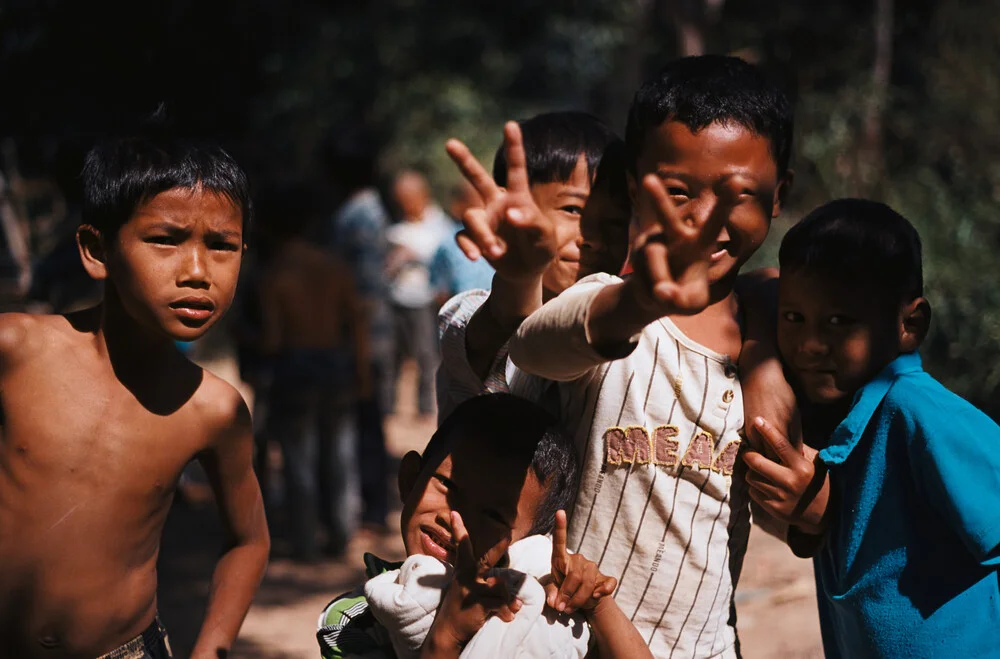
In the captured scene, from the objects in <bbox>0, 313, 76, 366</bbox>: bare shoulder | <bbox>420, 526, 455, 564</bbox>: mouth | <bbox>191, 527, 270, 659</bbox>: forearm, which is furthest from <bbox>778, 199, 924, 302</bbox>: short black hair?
<bbox>0, 313, 76, 366</bbox>: bare shoulder

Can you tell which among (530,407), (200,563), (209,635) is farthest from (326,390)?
(530,407)

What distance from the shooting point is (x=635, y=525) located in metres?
1.86

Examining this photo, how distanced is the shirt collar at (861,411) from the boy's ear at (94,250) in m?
1.39

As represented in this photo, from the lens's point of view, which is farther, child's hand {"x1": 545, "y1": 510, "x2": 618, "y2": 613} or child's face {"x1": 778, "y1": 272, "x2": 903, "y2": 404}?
child's face {"x1": 778, "y1": 272, "x2": 903, "y2": 404}

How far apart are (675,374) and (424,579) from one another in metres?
0.55

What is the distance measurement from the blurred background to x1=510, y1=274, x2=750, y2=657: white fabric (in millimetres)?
1088

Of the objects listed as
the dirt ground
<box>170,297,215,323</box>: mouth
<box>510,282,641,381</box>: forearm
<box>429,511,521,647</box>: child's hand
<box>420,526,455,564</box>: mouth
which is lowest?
the dirt ground

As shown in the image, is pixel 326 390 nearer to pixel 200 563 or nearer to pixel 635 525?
pixel 200 563

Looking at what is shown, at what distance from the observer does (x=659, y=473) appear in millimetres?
1840

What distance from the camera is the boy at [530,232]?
5.07 feet

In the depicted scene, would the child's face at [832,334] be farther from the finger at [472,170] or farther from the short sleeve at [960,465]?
the finger at [472,170]

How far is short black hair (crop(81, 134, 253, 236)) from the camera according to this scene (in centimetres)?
200

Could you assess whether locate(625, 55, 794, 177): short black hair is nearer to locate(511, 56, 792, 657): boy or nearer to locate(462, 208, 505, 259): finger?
locate(511, 56, 792, 657): boy

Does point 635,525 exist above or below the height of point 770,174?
below
